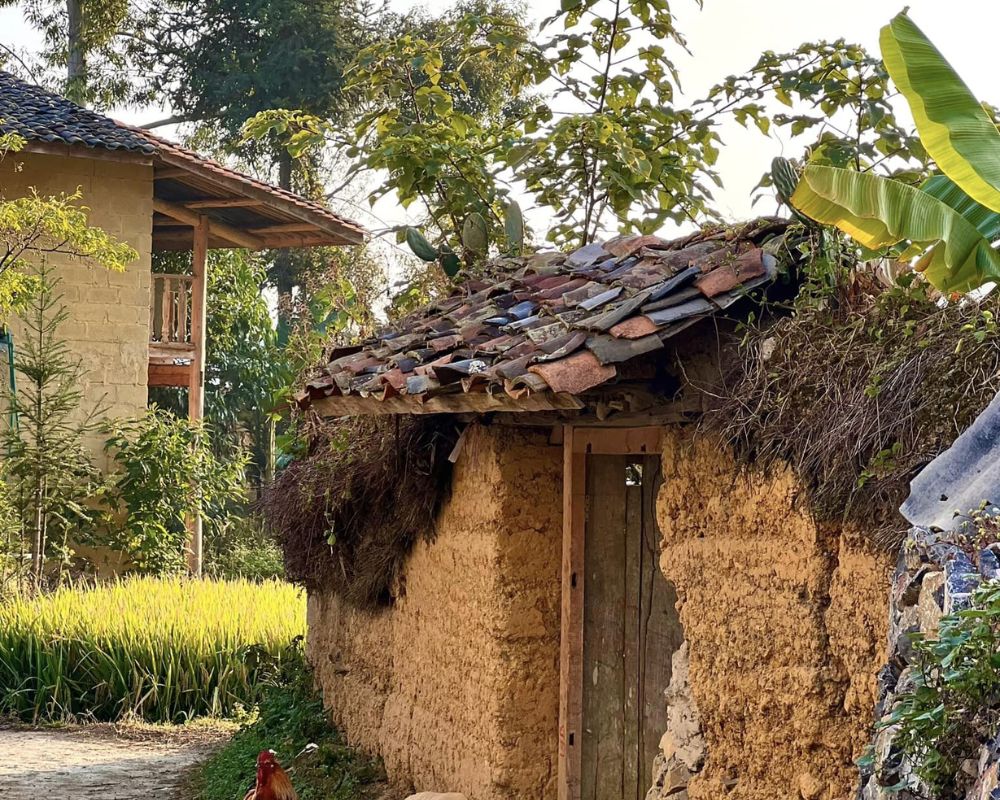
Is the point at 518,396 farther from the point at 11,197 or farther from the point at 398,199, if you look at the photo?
the point at 11,197

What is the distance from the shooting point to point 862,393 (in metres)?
4.57

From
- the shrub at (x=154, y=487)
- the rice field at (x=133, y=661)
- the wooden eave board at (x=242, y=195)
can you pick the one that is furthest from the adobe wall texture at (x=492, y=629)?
the wooden eave board at (x=242, y=195)

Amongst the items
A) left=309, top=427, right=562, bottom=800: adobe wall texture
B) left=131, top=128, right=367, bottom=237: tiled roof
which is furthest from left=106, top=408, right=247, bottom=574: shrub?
left=309, top=427, right=562, bottom=800: adobe wall texture

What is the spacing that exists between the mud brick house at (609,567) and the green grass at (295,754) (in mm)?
301

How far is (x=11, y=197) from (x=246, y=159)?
37.7 feet

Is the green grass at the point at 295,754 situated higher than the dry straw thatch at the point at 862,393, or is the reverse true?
the dry straw thatch at the point at 862,393

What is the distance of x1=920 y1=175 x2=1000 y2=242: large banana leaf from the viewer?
4.39 metres

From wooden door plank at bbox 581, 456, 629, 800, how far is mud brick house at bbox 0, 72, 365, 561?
461 inches

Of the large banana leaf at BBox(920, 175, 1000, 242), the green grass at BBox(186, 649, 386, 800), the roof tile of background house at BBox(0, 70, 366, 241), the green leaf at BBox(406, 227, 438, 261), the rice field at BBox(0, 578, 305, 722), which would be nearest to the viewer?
the large banana leaf at BBox(920, 175, 1000, 242)

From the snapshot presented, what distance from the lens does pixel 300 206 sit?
59.2 ft

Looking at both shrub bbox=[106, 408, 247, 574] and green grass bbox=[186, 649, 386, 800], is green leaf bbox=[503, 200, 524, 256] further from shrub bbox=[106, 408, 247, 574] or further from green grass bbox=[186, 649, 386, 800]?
shrub bbox=[106, 408, 247, 574]

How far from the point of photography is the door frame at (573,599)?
6527 millimetres

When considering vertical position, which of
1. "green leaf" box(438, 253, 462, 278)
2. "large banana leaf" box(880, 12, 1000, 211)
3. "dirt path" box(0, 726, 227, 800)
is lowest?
"dirt path" box(0, 726, 227, 800)

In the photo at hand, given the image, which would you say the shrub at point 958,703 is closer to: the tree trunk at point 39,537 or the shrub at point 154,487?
the tree trunk at point 39,537
